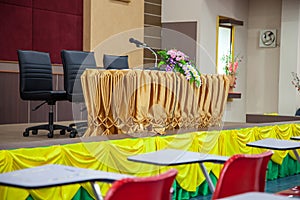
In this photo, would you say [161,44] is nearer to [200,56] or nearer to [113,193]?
[200,56]

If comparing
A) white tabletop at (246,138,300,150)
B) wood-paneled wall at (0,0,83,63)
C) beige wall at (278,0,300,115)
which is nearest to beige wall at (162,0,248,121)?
beige wall at (278,0,300,115)

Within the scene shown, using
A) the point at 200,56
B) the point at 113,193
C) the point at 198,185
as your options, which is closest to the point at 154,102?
the point at 198,185

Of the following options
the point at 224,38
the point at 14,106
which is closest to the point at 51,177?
the point at 14,106

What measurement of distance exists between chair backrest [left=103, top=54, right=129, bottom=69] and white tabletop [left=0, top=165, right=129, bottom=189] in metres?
3.89

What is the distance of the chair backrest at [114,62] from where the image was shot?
6.42 m

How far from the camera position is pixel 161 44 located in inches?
429

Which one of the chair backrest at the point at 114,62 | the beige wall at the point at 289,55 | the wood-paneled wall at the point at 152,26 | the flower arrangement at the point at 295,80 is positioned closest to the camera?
the chair backrest at the point at 114,62

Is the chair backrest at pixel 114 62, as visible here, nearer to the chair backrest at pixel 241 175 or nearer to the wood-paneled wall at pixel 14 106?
the wood-paneled wall at pixel 14 106

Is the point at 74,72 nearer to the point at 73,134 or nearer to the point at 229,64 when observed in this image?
the point at 73,134

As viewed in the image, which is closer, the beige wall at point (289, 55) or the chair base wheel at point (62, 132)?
the chair base wheel at point (62, 132)

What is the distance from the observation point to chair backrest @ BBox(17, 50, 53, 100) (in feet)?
18.2

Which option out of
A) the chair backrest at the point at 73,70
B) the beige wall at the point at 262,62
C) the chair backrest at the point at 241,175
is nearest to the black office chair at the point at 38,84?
the chair backrest at the point at 73,70

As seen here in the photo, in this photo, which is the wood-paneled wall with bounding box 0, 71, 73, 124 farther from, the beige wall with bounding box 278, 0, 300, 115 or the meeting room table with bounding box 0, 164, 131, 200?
the beige wall with bounding box 278, 0, 300, 115

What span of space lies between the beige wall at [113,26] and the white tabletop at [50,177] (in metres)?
6.21
